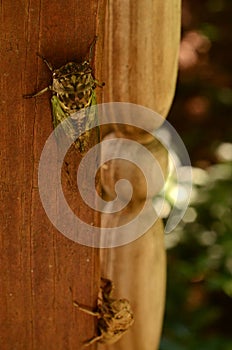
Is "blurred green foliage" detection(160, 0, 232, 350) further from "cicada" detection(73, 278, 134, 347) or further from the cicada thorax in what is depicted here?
the cicada thorax

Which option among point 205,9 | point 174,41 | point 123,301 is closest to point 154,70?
point 174,41

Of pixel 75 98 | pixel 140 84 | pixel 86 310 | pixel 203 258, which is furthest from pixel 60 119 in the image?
pixel 203 258

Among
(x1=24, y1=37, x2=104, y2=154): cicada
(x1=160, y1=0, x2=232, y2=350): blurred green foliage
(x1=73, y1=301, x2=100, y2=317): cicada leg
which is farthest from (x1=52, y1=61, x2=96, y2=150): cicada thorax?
(x1=160, y1=0, x2=232, y2=350): blurred green foliage

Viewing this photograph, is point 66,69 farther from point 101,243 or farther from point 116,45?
point 101,243

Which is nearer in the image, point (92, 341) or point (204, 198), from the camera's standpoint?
point (92, 341)

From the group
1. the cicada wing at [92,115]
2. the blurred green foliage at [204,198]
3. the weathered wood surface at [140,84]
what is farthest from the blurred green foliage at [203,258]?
the cicada wing at [92,115]

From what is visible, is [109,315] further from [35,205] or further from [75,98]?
[75,98]
